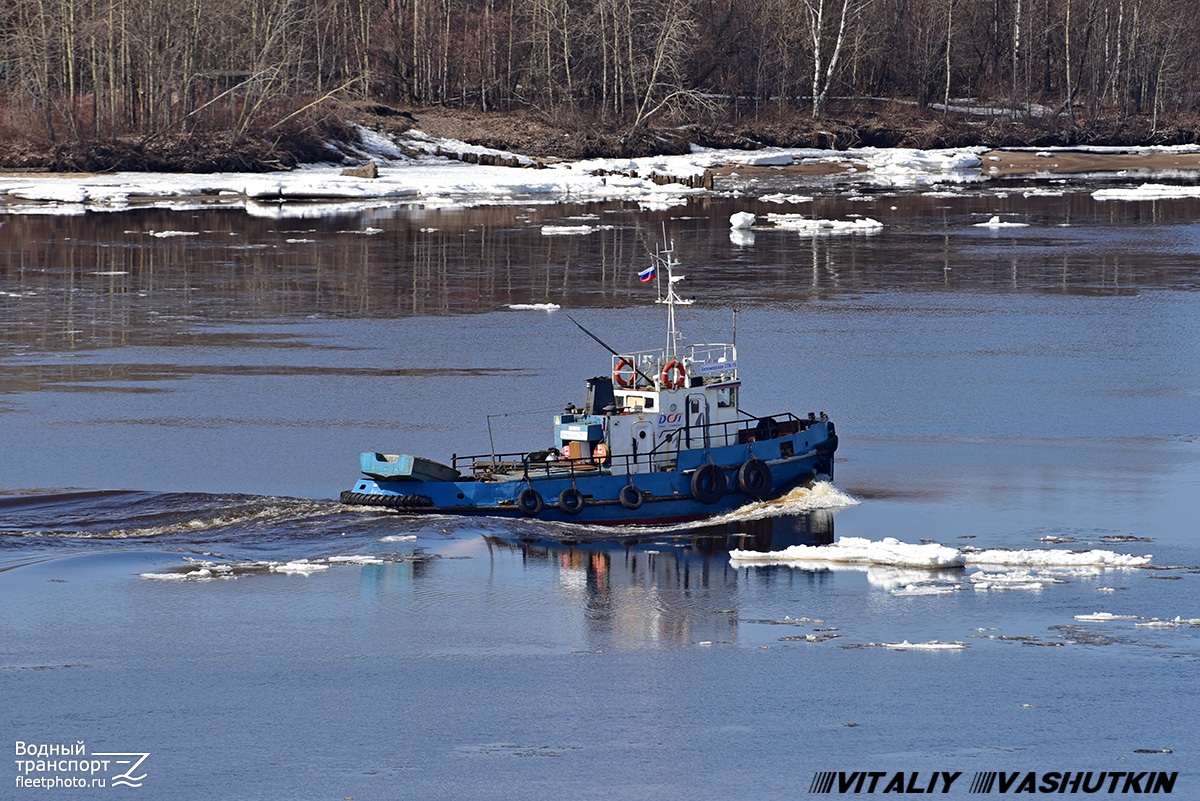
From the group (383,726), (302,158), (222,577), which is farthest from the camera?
(302,158)

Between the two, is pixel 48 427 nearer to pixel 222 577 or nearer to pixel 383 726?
pixel 222 577

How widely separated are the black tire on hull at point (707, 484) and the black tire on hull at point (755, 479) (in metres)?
0.41

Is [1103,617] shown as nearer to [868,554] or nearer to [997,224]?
[868,554]

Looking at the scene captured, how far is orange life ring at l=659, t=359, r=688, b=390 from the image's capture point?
24922mm

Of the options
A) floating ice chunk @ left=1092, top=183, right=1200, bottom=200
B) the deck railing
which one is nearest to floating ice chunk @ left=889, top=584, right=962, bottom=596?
the deck railing

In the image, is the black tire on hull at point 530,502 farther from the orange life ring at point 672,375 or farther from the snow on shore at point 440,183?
the snow on shore at point 440,183

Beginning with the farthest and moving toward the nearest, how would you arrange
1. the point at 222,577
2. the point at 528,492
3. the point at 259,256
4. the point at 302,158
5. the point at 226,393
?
the point at 302,158 < the point at 259,256 < the point at 226,393 < the point at 528,492 < the point at 222,577

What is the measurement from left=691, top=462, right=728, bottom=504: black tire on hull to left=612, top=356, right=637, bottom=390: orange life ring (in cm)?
180

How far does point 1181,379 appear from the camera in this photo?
33094 mm

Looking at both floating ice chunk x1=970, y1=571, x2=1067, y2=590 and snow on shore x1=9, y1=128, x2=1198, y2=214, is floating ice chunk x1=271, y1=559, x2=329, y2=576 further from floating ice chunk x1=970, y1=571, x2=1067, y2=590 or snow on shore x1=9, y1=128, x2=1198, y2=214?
snow on shore x1=9, y1=128, x2=1198, y2=214

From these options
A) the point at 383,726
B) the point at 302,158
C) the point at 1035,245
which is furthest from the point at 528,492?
the point at 302,158

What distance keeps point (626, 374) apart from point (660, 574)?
15.1 feet

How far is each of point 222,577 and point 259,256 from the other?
32771 millimetres

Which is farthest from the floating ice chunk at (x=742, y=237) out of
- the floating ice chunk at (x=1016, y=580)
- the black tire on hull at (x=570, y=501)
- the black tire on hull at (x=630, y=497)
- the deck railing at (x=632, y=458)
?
the floating ice chunk at (x=1016, y=580)
